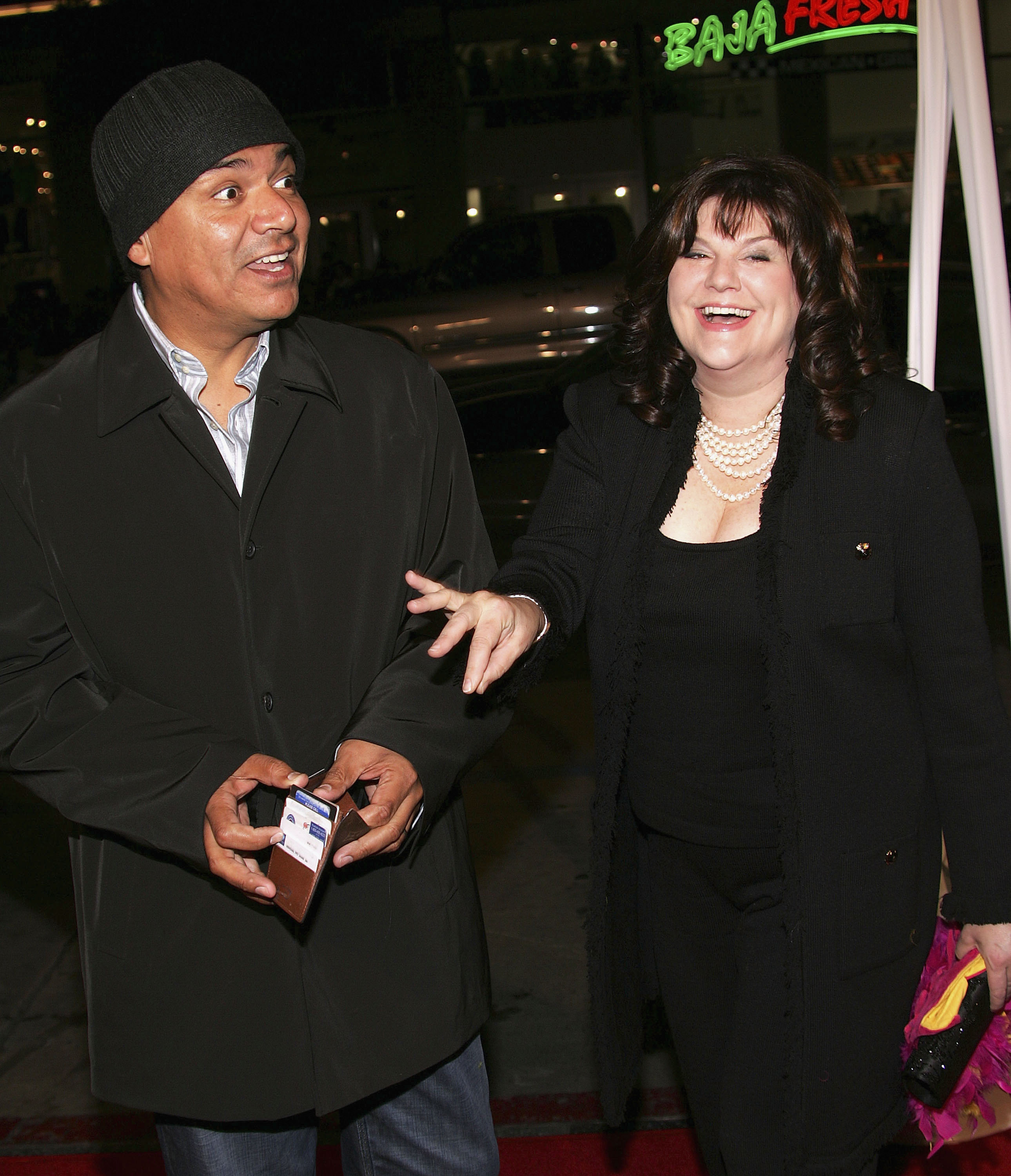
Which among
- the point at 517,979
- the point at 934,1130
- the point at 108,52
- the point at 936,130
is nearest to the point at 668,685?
the point at 934,1130

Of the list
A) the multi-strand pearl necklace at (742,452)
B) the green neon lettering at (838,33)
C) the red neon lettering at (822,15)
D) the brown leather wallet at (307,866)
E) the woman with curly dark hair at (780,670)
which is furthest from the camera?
the red neon lettering at (822,15)

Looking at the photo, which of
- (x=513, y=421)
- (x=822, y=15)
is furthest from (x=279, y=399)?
(x=513, y=421)

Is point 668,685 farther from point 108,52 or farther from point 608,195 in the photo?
point 108,52

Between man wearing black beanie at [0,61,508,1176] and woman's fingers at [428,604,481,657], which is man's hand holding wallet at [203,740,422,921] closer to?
man wearing black beanie at [0,61,508,1176]

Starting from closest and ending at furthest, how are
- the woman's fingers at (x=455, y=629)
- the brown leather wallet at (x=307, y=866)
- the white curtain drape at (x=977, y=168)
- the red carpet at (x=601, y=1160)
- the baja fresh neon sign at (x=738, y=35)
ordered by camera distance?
the brown leather wallet at (x=307, y=866) → the woman's fingers at (x=455, y=629) → the white curtain drape at (x=977, y=168) → the red carpet at (x=601, y=1160) → the baja fresh neon sign at (x=738, y=35)

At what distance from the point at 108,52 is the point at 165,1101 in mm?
6523

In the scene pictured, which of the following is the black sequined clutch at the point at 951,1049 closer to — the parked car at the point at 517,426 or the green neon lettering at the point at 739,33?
the green neon lettering at the point at 739,33

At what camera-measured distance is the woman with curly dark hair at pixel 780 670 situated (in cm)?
191

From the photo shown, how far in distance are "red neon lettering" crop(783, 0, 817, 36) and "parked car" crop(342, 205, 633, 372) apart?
1305 mm

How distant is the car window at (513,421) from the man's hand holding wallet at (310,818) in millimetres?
6171

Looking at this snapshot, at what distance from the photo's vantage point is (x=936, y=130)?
2.57 meters

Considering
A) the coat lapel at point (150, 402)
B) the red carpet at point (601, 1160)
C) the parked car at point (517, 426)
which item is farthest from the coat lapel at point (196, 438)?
the parked car at point (517, 426)

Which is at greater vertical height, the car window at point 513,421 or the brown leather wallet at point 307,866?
the brown leather wallet at point 307,866

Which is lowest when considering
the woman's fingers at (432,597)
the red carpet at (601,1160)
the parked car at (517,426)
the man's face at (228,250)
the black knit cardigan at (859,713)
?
the red carpet at (601,1160)
